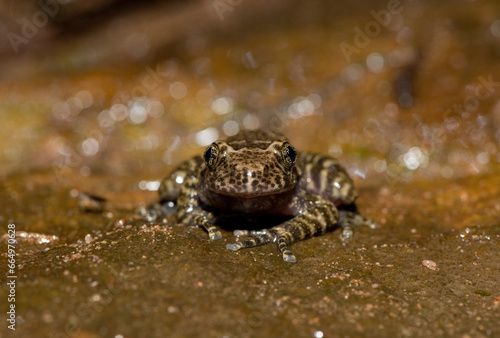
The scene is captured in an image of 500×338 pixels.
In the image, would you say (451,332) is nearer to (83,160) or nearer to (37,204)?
(37,204)

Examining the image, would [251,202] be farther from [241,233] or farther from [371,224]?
[371,224]

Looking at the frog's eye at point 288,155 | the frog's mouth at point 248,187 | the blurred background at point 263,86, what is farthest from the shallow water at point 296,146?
the frog's eye at point 288,155

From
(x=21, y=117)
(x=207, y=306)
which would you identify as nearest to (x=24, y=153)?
(x=21, y=117)

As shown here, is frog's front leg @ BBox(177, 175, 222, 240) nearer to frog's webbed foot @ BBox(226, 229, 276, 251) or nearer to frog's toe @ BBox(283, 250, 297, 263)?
frog's webbed foot @ BBox(226, 229, 276, 251)

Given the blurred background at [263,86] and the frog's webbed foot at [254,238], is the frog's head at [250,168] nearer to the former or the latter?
the frog's webbed foot at [254,238]

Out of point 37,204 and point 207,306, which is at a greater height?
point 207,306

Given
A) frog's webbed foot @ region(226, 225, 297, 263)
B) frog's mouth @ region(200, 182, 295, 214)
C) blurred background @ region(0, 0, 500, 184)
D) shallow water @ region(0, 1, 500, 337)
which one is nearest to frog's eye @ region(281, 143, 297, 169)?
frog's mouth @ region(200, 182, 295, 214)
